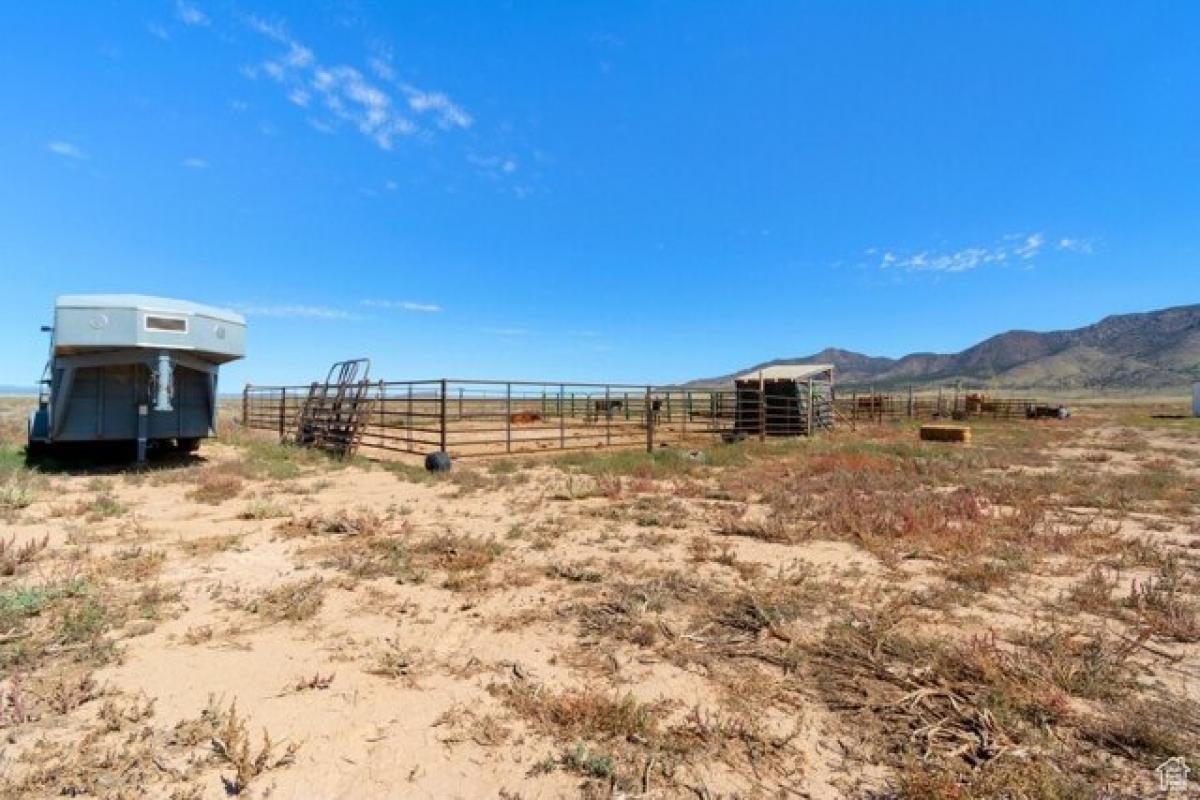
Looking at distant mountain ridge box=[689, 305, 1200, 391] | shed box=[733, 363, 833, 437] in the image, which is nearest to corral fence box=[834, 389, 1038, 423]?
shed box=[733, 363, 833, 437]

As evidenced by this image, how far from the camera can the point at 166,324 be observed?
1005 cm

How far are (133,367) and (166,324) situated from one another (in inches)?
58.2

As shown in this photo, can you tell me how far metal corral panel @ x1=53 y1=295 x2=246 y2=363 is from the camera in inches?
367

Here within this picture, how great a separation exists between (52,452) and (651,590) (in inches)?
566

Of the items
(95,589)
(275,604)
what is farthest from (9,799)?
(95,589)

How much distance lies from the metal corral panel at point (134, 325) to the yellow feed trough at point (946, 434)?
2043cm

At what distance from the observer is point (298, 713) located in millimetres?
2771

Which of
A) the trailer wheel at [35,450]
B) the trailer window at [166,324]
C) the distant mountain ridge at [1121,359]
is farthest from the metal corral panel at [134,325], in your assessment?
the distant mountain ridge at [1121,359]

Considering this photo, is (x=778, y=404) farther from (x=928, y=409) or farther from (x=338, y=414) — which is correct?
(x=928, y=409)

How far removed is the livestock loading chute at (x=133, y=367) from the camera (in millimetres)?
9500

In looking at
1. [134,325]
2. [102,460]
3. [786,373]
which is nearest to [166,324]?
[134,325]

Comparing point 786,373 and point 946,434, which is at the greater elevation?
point 786,373

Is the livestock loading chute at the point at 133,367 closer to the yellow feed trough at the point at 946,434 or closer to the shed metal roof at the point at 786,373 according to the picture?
the shed metal roof at the point at 786,373

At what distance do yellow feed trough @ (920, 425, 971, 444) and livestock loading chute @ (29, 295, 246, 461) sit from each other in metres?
20.2
